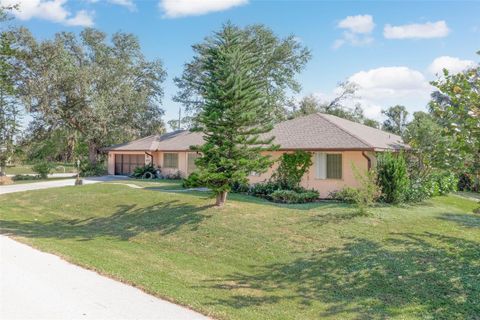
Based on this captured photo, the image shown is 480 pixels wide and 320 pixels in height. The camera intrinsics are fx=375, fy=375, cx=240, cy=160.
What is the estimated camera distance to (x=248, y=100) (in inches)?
577

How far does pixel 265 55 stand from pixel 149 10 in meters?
→ 19.9

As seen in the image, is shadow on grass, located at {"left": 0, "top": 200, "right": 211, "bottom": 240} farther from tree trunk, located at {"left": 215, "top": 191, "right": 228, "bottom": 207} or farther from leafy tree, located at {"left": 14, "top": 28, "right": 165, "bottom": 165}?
leafy tree, located at {"left": 14, "top": 28, "right": 165, "bottom": 165}

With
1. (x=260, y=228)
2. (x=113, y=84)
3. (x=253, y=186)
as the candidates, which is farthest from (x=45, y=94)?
(x=260, y=228)

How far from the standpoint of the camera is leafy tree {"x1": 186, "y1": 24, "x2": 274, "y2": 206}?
567 inches

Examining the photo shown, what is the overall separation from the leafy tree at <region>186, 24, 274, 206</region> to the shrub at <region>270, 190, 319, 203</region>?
297 centimetres

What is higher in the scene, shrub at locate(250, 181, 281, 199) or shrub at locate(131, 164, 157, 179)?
shrub at locate(131, 164, 157, 179)

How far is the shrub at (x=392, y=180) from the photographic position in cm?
1596

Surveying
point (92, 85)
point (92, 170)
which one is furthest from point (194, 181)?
point (92, 85)

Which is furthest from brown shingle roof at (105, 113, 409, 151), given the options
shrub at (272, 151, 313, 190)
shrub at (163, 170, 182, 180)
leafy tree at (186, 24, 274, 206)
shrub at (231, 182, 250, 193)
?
leafy tree at (186, 24, 274, 206)

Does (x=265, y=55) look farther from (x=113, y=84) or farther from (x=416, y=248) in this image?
(x=416, y=248)

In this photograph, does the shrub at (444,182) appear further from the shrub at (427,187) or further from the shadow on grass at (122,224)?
the shadow on grass at (122,224)

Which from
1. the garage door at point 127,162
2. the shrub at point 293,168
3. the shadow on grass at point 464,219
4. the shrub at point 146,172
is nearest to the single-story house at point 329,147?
the shrub at point 293,168

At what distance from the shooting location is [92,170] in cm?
3628

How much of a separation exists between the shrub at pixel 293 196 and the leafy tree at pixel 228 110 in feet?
9.75
